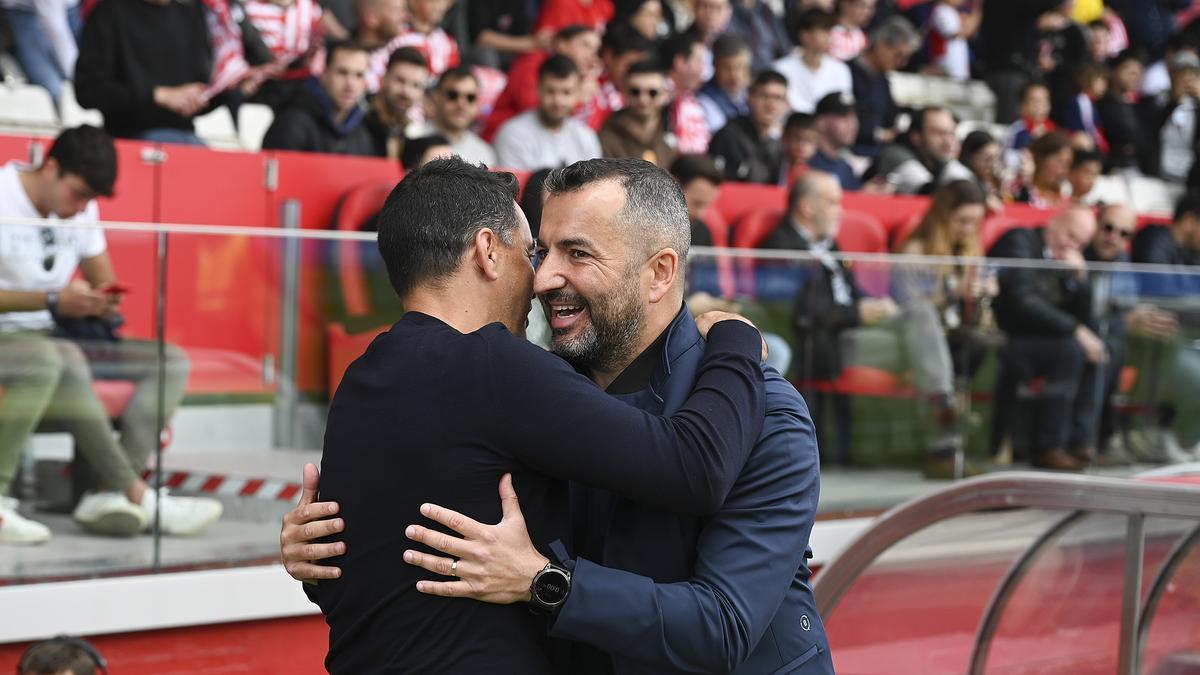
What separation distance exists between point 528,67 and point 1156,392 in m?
3.60

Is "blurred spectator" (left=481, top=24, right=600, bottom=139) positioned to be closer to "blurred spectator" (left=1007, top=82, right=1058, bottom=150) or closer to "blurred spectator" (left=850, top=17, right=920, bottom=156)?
"blurred spectator" (left=850, top=17, right=920, bottom=156)

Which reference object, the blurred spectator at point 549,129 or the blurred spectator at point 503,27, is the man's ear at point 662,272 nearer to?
the blurred spectator at point 549,129

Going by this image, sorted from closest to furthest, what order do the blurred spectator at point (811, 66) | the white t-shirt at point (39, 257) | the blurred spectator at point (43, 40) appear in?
the white t-shirt at point (39, 257), the blurred spectator at point (43, 40), the blurred spectator at point (811, 66)

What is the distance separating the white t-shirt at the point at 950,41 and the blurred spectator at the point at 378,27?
21.4 feet

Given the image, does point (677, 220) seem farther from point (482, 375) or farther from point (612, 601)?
point (612, 601)

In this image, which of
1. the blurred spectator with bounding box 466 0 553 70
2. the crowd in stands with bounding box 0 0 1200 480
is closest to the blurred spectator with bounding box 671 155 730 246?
the crowd in stands with bounding box 0 0 1200 480

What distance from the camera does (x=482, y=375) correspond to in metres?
2.01

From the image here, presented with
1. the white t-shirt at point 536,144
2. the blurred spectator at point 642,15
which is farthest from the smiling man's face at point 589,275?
the blurred spectator at point 642,15

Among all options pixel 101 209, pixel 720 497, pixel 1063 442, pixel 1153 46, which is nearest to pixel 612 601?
pixel 720 497

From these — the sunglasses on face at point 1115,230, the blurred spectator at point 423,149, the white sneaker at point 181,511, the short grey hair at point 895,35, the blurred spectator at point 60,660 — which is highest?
the short grey hair at point 895,35

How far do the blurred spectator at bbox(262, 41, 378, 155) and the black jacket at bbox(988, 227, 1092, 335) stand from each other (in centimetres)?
286

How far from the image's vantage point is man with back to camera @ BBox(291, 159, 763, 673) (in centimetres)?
198

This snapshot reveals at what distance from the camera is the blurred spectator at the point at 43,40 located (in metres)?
7.12

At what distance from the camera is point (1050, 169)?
9.56m
